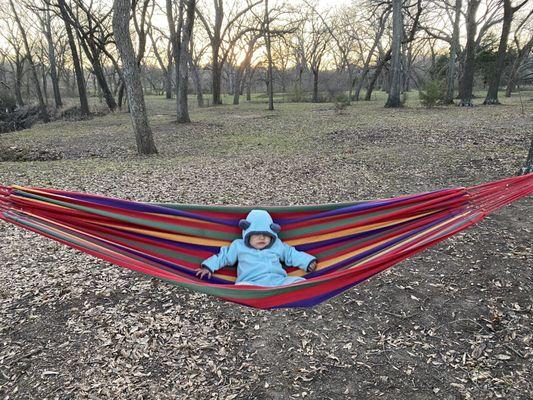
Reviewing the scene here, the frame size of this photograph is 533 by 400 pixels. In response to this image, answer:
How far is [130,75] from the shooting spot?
677cm

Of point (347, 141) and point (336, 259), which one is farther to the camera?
point (347, 141)

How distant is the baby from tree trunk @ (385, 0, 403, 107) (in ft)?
39.9

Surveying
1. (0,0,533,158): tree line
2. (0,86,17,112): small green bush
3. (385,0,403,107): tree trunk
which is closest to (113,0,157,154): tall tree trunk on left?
(0,0,533,158): tree line

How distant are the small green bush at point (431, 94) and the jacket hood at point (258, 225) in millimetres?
11703

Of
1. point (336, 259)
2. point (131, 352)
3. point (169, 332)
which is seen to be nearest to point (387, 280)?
point (336, 259)

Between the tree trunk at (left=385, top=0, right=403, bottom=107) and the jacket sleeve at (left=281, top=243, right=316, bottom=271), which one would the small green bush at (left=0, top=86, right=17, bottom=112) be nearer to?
the tree trunk at (left=385, top=0, right=403, bottom=107)

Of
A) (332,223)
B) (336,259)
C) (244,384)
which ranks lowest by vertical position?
(244,384)

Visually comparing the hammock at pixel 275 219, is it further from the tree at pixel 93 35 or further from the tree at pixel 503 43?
the tree at pixel 503 43

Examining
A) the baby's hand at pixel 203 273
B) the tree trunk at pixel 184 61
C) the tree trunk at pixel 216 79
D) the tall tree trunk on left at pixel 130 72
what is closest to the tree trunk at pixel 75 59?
the tree trunk at pixel 184 61

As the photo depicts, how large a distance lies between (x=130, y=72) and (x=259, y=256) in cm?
537

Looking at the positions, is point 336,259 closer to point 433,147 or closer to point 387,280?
point 387,280

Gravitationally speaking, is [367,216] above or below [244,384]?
above

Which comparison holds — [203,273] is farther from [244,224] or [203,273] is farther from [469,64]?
[469,64]

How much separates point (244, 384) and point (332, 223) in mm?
1198
